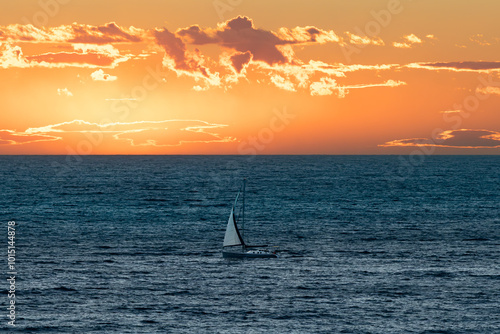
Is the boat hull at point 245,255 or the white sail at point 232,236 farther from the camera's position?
the white sail at point 232,236

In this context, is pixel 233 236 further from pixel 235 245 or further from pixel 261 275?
pixel 261 275

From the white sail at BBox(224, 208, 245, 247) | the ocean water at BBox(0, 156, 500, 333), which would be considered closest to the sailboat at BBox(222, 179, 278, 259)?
the white sail at BBox(224, 208, 245, 247)

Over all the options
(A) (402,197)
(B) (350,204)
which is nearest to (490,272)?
(B) (350,204)

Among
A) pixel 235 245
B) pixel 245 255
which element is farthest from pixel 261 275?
pixel 235 245

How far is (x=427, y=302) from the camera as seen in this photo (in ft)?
206

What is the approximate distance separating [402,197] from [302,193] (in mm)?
28363

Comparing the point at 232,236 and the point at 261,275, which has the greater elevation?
the point at 232,236

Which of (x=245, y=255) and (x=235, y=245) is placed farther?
(x=235, y=245)

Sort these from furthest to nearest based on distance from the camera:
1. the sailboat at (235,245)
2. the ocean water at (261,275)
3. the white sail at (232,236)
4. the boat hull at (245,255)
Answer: the white sail at (232,236)
the sailboat at (235,245)
the boat hull at (245,255)
the ocean water at (261,275)

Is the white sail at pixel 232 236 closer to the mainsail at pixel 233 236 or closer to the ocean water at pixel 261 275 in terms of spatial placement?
the mainsail at pixel 233 236

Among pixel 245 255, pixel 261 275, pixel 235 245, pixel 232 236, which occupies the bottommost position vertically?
pixel 261 275

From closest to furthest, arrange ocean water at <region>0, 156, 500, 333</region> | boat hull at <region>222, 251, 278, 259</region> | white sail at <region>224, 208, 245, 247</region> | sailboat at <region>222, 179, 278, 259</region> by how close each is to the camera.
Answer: ocean water at <region>0, 156, 500, 333</region>, boat hull at <region>222, 251, 278, 259</region>, sailboat at <region>222, 179, 278, 259</region>, white sail at <region>224, 208, 245, 247</region>

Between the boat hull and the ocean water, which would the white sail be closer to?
the boat hull

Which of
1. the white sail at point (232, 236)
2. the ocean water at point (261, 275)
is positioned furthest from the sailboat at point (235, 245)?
the ocean water at point (261, 275)
